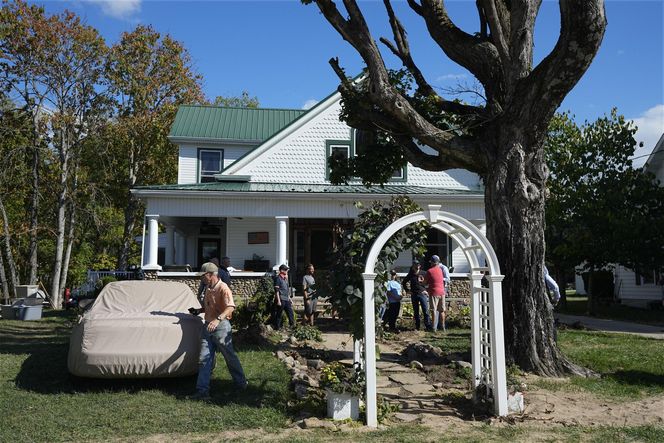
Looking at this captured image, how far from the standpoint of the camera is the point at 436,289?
1299 centimetres

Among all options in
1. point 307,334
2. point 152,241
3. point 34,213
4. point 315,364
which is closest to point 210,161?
point 152,241

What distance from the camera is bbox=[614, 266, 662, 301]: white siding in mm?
23984

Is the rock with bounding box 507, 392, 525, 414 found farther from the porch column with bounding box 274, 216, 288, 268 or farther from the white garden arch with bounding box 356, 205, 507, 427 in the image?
the porch column with bounding box 274, 216, 288, 268

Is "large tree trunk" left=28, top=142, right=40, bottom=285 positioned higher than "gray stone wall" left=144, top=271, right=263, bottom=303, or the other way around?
"large tree trunk" left=28, top=142, right=40, bottom=285

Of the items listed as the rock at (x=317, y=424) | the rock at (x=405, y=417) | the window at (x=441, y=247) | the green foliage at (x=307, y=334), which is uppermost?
the window at (x=441, y=247)

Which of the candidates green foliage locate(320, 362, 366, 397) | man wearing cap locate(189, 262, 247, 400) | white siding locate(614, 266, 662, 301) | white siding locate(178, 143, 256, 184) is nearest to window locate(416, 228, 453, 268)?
white siding locate(178, 143, 256, 184)

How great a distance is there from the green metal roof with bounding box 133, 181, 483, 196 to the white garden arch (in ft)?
36.6

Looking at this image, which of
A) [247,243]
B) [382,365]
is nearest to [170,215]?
[247,243]

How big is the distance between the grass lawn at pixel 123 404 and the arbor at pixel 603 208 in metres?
13.2

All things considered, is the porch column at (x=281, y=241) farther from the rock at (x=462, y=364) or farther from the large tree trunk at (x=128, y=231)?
the large tree trunk at (x=128, y=231)

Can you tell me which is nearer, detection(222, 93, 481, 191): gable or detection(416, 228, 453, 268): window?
detection(222, 93, 481, 191): gable

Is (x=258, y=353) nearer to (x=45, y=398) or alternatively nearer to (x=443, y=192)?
(x=45, y=398)

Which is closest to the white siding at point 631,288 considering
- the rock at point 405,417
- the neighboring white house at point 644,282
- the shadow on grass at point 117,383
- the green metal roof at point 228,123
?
the neighboring white house at point 644,282

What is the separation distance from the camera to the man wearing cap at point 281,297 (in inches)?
486
